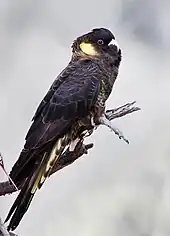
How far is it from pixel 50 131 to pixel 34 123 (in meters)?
0.07

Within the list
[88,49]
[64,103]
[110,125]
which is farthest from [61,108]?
[88,49]

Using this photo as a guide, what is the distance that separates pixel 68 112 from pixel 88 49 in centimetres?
29

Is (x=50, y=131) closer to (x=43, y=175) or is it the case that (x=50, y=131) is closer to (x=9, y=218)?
(x=43, y=175)

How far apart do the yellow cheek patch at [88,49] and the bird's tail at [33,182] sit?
35cm

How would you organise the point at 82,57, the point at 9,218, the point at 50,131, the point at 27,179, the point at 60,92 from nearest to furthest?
1. the point at 9,218
2. the point at 27,179
3. the point at 50,131
4. the point at 60,92
5. the point at 82,57

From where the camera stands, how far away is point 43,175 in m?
0.95

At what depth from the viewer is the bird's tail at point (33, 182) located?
0.83 m

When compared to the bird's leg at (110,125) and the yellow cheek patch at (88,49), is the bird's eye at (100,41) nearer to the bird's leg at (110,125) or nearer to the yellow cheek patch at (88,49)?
the yellow cheek patch at (88,49)

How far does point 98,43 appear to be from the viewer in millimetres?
1308

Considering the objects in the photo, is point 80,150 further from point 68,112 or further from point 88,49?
point 88,49

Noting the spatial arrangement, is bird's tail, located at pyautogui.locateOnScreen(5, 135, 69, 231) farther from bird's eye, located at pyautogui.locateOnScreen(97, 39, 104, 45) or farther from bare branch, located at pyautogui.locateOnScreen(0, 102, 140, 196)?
bird's eye, located at pyautogui.locateOnScreen(97, 39, 104, 45)

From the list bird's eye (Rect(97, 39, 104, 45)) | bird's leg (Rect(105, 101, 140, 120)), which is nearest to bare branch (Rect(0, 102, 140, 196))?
bird's leg (Rect(105, 101, 140, 120))

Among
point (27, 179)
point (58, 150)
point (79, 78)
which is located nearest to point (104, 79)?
point (79, 78)

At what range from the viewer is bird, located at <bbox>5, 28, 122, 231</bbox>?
929 mm
